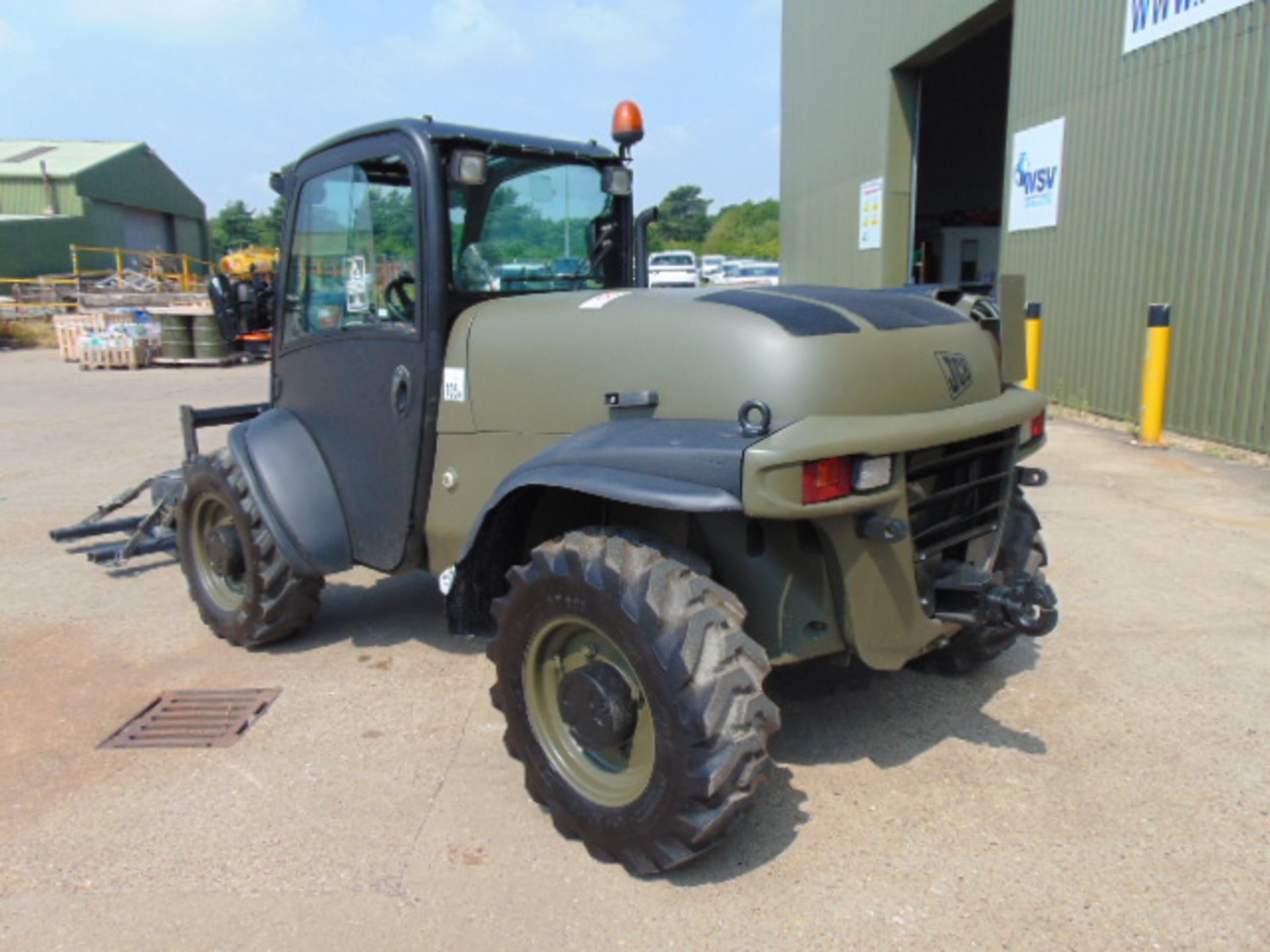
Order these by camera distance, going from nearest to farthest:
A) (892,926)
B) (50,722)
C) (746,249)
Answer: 1. (892,926)
2. (50,722)
3. (746,249)

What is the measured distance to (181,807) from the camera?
128 inches

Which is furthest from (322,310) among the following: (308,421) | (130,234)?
(130,234)

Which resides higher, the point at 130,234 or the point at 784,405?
the point at 130,234

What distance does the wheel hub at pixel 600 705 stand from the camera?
2.84m

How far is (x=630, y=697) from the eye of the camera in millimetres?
2865

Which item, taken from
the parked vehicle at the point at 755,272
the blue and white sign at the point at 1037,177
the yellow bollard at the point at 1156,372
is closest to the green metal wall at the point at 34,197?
the parked vehicle at the point at 755,272

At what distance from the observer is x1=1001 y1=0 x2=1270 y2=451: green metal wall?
7973mm

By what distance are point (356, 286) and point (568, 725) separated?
6.78 ft

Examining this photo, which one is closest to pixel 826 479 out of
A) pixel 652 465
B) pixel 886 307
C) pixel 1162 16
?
pixel 652 465

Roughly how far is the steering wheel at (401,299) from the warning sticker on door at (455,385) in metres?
0.30

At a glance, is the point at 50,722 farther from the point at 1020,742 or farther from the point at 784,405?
the point at 1020,742

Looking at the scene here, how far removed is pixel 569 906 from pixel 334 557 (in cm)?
196

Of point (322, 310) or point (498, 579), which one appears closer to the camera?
point (498, 579)

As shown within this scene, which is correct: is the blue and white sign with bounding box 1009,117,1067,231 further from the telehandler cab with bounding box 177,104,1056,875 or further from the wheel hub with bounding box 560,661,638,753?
the wheel hub with bounding box 560,661,638,753
